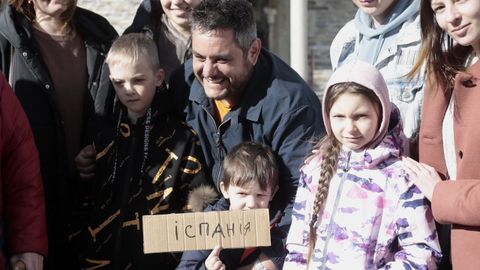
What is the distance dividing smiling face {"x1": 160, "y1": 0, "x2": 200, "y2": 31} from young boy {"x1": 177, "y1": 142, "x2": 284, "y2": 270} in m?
1.10

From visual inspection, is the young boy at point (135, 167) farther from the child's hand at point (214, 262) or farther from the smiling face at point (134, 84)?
the child's hand at point (214, 262)

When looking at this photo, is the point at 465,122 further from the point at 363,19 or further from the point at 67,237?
the point at 67,237

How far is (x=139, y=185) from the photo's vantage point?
4004mm

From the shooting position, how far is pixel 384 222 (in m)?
3.22

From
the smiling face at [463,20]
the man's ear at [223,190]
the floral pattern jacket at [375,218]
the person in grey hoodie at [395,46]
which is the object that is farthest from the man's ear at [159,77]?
the smiling face at [463,20]

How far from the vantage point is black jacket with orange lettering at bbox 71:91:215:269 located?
3.98 m

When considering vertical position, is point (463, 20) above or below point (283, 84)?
above

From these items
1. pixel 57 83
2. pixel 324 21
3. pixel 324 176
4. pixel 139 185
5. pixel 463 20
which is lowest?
pixel 324 21

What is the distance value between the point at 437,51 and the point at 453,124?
306 millimetres

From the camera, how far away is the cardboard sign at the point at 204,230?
3379mm

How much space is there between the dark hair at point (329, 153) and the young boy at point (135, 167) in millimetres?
752

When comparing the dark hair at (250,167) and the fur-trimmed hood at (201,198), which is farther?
the fur-trimmed hood at (201,198)

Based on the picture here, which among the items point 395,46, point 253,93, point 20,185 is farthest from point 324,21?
point 20,185

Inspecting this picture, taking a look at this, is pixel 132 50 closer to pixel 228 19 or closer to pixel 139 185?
pixel 228 19
